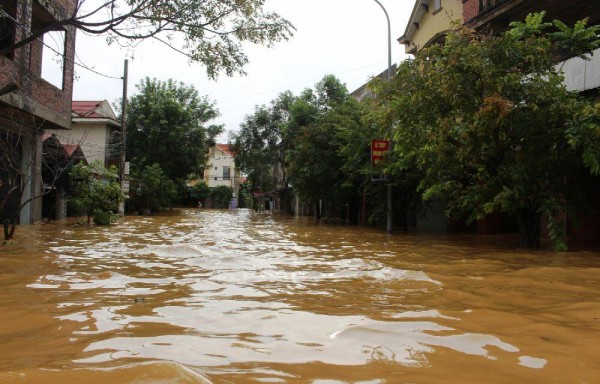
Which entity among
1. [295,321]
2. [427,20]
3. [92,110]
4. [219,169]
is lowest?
[295,321]

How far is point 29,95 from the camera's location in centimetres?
1396

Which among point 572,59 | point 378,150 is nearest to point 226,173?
point 378,150

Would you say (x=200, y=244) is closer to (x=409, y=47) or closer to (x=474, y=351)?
(x=474, y=351)

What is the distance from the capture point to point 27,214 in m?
16.3

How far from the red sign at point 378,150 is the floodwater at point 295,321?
744cm

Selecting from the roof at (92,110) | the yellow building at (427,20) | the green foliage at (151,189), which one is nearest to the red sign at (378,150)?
the yellow building at (427,20)

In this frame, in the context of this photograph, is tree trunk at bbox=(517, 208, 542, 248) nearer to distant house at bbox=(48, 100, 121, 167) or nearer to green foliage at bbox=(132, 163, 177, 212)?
distant house at bbox=(48, 100, 121, 167)

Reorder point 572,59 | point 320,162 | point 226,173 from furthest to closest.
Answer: point 226,173 → point 320,162 → point 572,59

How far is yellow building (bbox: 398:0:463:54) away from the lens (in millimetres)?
19125

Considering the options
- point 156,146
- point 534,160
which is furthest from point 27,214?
point 156,146

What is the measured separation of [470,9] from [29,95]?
1427 centimetres

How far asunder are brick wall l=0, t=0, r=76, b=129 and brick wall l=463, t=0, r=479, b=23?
12.4 metres

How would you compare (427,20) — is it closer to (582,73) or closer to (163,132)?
(582,73)

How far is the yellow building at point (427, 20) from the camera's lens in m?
19.1
